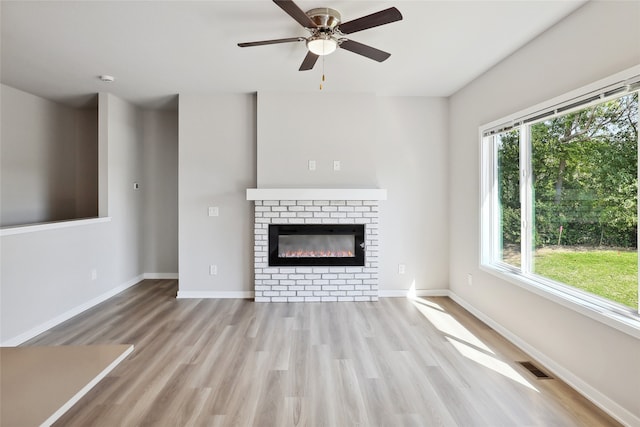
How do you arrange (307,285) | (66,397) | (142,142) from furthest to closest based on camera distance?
(142,142)
(307,285)
(66,397)

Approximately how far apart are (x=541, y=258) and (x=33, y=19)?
4.38m

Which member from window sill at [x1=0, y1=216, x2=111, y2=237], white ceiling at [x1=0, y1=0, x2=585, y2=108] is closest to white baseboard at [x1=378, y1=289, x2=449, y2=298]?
white ceiling at [x1=0, y1=0, x2=585, y2=108]

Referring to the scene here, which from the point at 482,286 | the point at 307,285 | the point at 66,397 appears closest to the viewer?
the point at 66,397

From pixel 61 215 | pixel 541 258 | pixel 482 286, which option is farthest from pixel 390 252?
pixel 61 215

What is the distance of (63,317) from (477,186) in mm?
4647

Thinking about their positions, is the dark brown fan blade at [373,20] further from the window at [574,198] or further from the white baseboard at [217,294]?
the white baseboard at [217,294]

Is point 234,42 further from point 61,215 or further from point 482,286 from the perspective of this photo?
point 61,215

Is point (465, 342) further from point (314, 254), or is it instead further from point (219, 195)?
point (219, 195)

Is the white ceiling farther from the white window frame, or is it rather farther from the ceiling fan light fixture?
the white window frame

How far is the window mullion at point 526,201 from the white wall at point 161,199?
459 cm

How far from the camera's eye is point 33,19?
92.6 inches

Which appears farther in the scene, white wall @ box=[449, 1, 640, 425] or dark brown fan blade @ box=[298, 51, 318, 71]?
dark brown fan blade @ box=[298, 51, 318, 71]

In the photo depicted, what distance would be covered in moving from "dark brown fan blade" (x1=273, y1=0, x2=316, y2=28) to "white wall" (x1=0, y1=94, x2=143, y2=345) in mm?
3016

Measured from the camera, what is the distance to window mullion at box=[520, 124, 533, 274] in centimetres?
284
